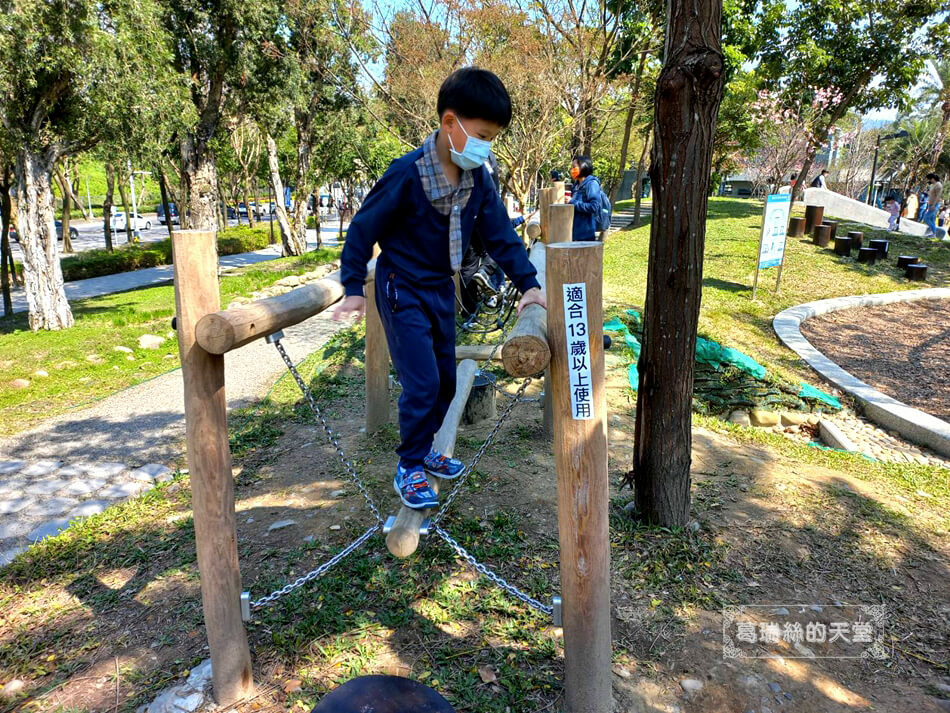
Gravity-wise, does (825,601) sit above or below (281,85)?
below

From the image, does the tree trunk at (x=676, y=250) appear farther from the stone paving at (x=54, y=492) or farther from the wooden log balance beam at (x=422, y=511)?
the stone paving at (x=54, y=492)

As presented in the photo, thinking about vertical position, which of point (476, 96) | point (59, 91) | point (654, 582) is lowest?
point (654, 582)

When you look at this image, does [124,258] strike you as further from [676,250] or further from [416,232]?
[676,250]

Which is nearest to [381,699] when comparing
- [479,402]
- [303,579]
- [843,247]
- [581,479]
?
[303,579]

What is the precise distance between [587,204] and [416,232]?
4.87 meters

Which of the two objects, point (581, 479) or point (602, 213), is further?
point (602, 213)

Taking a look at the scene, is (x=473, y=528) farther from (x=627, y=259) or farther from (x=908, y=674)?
(x=627, y=259)

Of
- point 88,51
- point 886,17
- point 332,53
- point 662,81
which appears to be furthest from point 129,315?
point 886,17

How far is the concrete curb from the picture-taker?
5.30 meters

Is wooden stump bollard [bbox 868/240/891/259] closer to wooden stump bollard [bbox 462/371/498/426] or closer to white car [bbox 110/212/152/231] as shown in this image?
wooden stump bollard [bbox 462/371/498/426]

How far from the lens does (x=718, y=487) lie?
3.54 meters

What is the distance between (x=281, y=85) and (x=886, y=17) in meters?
14.3

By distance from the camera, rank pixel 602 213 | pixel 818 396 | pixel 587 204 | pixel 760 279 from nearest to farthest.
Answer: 1. pixel 818 396
2. pixel 587 204
3. pixel 602 213
4. pixel 760 279

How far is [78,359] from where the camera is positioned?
297 inches
